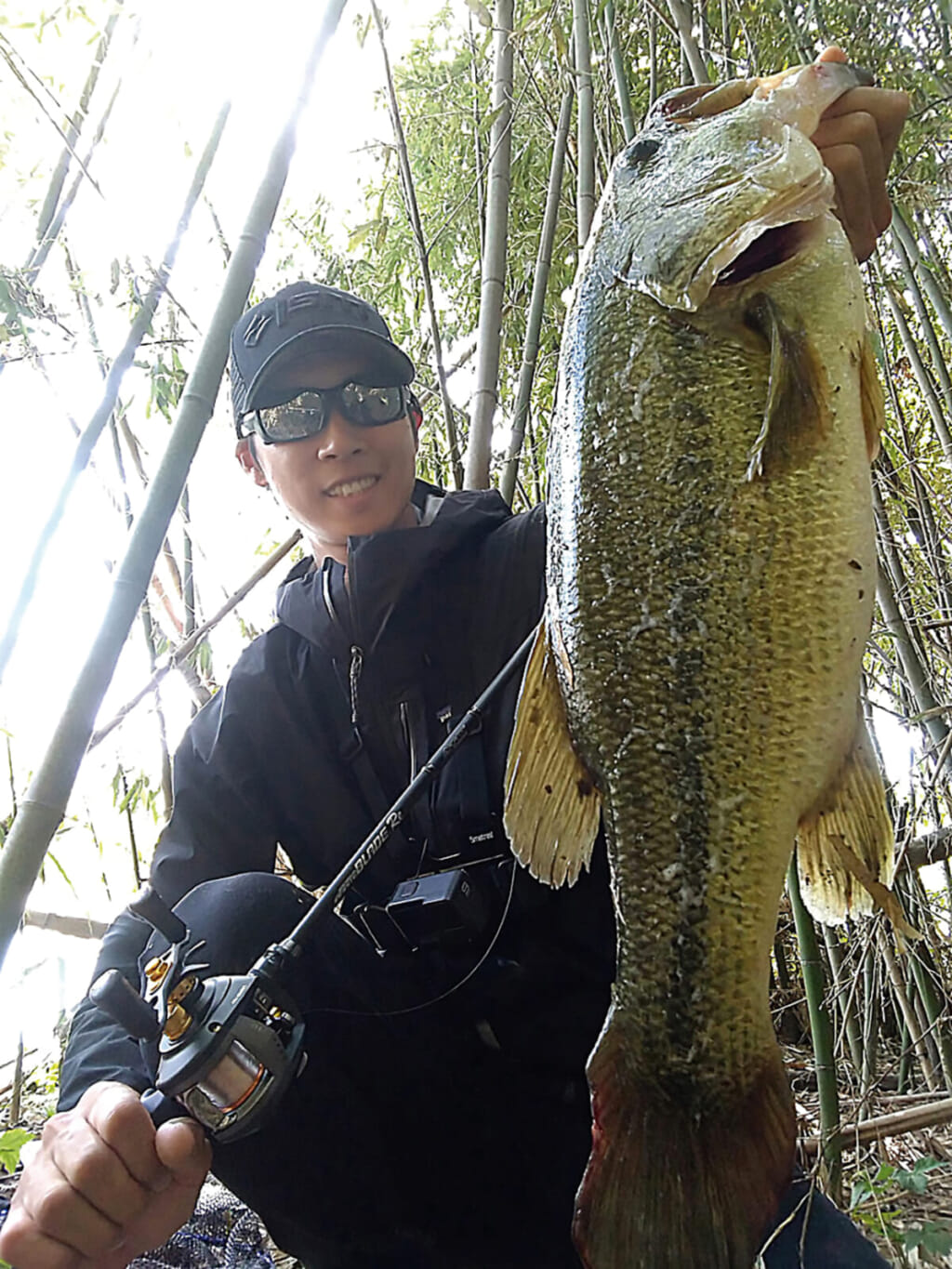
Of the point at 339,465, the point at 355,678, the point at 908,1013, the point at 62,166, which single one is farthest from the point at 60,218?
the point at 908,1013

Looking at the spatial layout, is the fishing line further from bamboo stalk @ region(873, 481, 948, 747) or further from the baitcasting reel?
bamboo stalk @ region(873, 481, 948, 747)

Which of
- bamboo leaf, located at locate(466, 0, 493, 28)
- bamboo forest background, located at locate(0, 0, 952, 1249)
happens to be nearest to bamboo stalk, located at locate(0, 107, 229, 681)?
bamboo forest background, located at locate(0, 0, 952, 1249)

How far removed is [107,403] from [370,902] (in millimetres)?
860

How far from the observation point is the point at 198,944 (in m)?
1.19

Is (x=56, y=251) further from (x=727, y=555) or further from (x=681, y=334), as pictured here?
(x=727, y=555)

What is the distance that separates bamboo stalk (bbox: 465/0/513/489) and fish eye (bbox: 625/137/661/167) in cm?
79

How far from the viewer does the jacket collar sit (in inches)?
59.0

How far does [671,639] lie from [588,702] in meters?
0.10

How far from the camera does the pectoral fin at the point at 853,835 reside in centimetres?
86

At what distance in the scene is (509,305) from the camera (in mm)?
2566

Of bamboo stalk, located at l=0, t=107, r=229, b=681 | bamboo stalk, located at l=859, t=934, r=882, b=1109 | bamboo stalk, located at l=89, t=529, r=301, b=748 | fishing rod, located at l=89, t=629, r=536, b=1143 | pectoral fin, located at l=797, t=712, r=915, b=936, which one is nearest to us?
pectoral fin, located at l=797, t=712, r=915, b=936

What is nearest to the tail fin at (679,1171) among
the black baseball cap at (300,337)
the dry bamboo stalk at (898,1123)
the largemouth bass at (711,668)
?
the largemouth bass at (711,668)

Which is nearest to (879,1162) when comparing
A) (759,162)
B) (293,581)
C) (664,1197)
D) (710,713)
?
(664,1197)

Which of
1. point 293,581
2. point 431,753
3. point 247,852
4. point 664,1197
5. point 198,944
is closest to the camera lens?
point 664,1197
